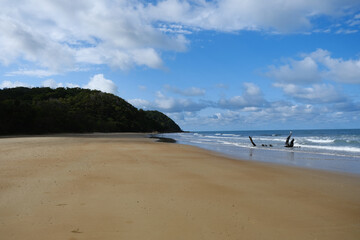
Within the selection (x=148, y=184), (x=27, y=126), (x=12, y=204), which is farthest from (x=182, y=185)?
(x=27, y=126)

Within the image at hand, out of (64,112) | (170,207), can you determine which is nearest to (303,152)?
(170,207)

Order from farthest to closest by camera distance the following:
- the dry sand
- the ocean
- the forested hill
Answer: the forested hill → the ocean → the dry sand

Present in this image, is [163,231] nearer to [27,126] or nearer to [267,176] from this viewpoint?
[267,176]

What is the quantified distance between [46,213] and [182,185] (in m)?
3.56

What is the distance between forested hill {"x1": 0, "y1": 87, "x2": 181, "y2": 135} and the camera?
1879 inches

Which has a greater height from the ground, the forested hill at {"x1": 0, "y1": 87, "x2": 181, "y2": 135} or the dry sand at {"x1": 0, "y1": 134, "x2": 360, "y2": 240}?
the forested hill at {"x1": 0, "y1": 87, "x2": 181, "y2": 135}

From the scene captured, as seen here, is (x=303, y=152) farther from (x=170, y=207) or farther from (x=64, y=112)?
(x=64, y=112)

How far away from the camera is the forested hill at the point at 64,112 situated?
157ft

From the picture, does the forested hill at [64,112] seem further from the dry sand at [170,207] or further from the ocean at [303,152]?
the dry sand at [170,207]

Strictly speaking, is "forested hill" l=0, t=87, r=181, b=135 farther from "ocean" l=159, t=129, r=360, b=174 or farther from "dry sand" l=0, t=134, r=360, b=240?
"dry sand" l=0, t=134, r=360, b=240

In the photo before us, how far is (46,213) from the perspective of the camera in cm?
441

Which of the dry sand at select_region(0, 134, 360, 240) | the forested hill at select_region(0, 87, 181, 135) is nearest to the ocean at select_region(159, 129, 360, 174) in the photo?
the dry sand at select_region(0, 134, 360, 240)

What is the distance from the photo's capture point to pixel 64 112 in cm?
6462

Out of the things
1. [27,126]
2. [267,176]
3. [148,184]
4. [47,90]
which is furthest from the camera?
[47,90]
